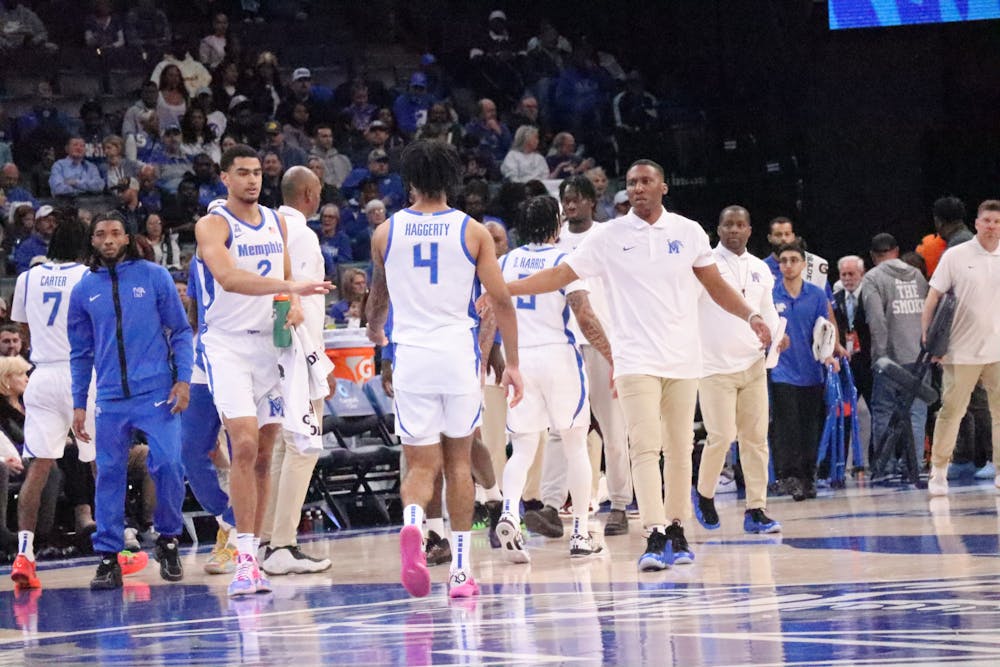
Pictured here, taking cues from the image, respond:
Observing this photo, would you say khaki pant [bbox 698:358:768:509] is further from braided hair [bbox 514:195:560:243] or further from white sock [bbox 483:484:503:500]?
braided hair [bbox 514:195:560:243]

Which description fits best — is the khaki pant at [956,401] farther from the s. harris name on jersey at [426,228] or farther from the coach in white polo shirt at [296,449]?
the s. harris name on jersey at [426,228]

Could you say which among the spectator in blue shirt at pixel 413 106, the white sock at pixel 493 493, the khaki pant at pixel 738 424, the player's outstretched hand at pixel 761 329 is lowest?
the white sock at pixel 493 493

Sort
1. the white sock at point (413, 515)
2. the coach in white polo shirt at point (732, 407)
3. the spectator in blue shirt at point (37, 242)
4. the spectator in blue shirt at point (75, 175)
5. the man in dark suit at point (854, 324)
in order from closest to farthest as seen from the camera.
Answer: the white sock at point (413, 515) → the coach in white polo shirt at point (732, 407) → the man in dark suit at point (854, 324) → the spectator in blue shirt at point (37, 242) → the spectator in blue shirt at point (75, 175)

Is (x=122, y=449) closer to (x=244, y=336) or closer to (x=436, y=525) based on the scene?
(x=244, y=336)

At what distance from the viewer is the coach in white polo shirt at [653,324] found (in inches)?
306

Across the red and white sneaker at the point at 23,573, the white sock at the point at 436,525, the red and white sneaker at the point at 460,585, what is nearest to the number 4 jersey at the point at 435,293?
the red and white sneaker at the point at 460,585

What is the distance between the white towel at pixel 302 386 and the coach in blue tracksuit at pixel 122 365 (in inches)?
25.2

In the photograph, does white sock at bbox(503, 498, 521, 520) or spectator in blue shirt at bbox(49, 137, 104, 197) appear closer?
white sock at bbox(503, 498, 521, 520)

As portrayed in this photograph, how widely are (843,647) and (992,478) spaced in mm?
8202

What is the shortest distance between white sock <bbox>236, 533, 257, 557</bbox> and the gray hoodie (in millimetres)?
6906

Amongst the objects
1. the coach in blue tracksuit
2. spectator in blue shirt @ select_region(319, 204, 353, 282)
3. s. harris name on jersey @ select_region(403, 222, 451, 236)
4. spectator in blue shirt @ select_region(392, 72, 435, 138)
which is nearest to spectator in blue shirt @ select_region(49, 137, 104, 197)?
spectator in blue shirt @ select_region(319, 204, 353, 282)

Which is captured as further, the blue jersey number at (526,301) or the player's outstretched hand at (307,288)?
the blue jersey number at (526,301)

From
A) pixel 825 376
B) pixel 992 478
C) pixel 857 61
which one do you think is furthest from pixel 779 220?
pixel 857 61

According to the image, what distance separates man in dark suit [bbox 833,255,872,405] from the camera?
44.4ft
